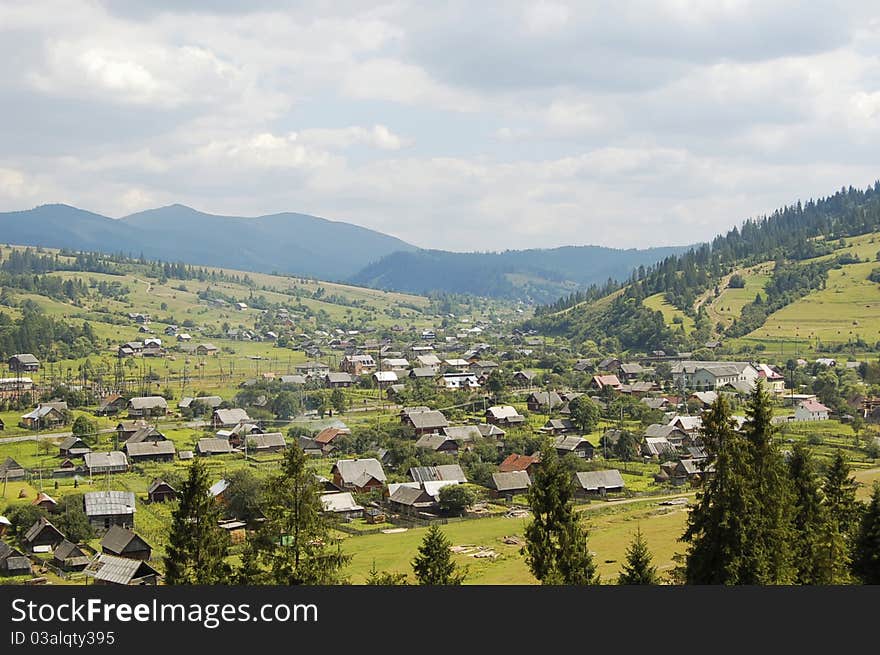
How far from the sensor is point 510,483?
49688 mm

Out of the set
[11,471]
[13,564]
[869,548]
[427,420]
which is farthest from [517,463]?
[869,548]

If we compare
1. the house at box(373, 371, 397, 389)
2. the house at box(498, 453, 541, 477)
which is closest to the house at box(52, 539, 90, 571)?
the house at box(498, 453, 541, 477)

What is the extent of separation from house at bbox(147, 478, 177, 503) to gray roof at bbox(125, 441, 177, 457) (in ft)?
37.3

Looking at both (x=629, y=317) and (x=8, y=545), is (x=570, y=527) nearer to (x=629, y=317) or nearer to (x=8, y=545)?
(x=8, y=545)

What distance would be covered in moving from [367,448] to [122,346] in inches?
2531

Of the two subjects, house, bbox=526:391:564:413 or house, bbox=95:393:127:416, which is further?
house, bbox=526:391:564:413

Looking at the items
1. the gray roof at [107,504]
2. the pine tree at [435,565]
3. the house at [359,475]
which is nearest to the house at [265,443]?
the house at [359,475]

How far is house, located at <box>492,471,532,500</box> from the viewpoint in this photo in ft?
161

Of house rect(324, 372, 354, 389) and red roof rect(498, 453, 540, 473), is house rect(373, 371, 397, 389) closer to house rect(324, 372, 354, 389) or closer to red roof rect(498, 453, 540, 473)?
house rect(324, 372, 354, 389)

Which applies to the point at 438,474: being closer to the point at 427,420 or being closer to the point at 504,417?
the point at 427,420

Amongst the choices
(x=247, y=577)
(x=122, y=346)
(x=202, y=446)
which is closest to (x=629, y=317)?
(x=122, y=346)

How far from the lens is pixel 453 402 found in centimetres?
8050

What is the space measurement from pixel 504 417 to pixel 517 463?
16.8 metres

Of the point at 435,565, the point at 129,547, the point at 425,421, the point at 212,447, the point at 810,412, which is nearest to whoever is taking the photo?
the point at 435,565
